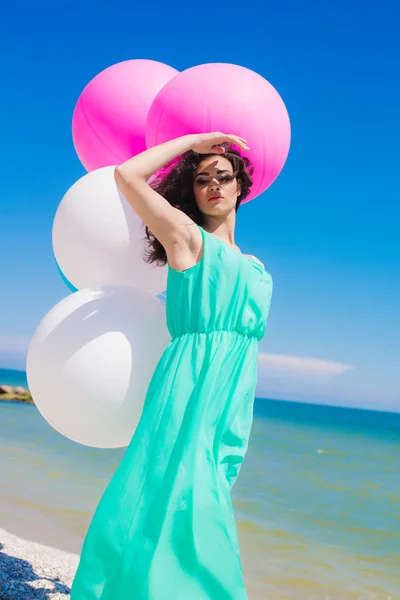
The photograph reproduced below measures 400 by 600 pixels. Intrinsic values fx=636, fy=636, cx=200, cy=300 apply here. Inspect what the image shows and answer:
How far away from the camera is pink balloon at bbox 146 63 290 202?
257 centimetres

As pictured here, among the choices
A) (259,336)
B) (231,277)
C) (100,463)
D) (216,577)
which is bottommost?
(100,463)

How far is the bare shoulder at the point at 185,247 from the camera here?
232 centimetres

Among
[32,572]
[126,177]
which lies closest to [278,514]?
[32,572]

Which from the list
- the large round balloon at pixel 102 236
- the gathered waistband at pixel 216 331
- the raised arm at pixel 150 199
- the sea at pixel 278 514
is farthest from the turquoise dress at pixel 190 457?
the sea at pixel 278 514

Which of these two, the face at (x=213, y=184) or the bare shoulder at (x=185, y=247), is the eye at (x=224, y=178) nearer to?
the face at (x=213, y=184)

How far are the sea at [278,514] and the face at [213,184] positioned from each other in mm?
4105

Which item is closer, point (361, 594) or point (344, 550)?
point (361, 594)

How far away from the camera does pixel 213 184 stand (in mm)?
2510

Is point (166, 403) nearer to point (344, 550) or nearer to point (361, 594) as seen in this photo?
point (361, 594)

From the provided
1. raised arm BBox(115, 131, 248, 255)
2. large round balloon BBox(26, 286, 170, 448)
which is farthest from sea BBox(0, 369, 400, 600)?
raised arm BBox(115, 131, 248, 255)

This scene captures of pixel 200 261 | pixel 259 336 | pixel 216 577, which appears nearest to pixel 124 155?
pixel 200 261

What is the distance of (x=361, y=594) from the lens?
5.92 metres

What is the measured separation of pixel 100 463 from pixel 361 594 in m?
6.08

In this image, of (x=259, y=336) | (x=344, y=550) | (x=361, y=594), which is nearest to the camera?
(x=259, y=336)
